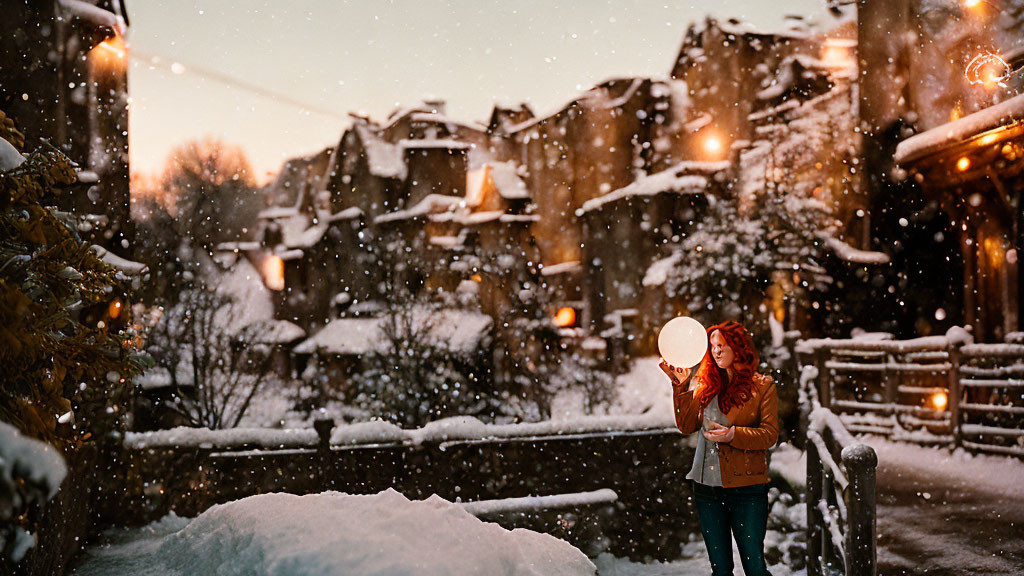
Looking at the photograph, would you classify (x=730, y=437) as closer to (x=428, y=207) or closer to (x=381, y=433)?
(x=381, y=433)

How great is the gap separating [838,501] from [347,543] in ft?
13.2

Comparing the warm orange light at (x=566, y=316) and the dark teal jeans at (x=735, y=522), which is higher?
the warm orange light at (x=566, y=316)

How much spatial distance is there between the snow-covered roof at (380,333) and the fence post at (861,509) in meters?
17.1

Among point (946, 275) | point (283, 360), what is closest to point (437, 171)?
point (283, 360)

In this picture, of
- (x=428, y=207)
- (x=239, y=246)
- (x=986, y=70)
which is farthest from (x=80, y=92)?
(x=239, y=246)

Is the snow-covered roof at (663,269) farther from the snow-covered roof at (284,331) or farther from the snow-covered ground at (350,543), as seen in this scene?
the snow-covered ground at (350,543)

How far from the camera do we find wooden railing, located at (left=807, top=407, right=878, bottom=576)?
4281mm

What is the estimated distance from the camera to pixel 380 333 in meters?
22.2

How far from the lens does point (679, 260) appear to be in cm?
→ 2077

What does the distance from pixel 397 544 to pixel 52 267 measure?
90.4 inches

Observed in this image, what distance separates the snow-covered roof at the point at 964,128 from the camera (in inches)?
357

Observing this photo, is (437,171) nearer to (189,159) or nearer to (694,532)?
(189,159)

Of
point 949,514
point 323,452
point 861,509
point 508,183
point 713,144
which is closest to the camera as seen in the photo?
point 861,509

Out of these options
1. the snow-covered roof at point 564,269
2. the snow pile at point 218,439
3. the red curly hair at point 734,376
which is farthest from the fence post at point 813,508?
the snow-covered roof at point 564,269
